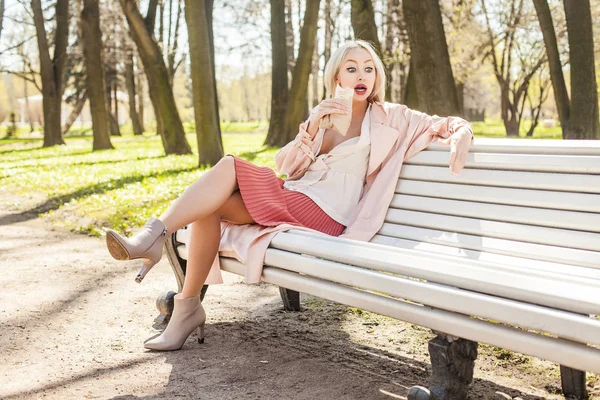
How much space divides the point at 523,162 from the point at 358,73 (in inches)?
43.0

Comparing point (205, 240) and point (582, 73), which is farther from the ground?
point (582, 73)

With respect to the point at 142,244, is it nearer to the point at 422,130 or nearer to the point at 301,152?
the point at 301,152

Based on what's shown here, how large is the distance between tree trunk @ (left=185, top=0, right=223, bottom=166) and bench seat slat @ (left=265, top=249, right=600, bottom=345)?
8.12 meters

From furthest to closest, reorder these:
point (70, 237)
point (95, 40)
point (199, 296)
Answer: point (95, 40), point (70, 237), point (199, 296)

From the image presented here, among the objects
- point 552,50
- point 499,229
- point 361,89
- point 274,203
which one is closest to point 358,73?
point 361,89

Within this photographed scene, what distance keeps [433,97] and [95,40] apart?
527 inches

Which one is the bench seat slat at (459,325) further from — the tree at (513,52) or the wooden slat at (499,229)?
the tree at (513,52)

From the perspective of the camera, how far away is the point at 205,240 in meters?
3.42

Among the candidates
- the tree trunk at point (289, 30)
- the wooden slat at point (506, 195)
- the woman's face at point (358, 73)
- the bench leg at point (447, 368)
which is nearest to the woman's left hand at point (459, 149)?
the wooden slat at point (506, 195)

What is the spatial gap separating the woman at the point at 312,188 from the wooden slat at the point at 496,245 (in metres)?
0.17

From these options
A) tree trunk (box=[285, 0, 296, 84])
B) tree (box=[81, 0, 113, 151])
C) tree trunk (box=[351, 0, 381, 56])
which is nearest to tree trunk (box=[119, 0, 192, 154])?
tree (box=[81, 0, 113, 151])

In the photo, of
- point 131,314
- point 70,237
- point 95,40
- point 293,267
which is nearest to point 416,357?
point 293,267

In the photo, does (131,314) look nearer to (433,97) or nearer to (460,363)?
(460,363)

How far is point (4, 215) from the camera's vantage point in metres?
8.53
